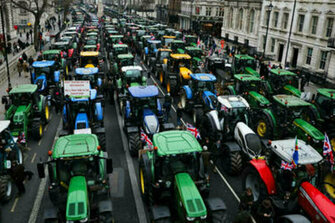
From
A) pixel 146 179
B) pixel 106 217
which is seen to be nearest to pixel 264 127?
pixel 146 179

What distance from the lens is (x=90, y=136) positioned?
981 cm

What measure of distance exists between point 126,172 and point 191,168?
435 cm

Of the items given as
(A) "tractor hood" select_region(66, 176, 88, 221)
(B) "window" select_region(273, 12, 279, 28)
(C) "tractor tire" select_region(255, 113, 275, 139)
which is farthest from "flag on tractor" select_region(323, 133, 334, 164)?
(B) "window" select_region(273, 12, 279, 28)

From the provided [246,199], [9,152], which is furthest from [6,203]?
[246,199]

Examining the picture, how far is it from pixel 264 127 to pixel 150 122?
5938 mm

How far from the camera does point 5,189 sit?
33.2 feet

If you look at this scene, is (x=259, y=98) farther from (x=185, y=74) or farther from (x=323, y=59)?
(x=323, y=59)

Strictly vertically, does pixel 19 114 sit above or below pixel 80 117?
below

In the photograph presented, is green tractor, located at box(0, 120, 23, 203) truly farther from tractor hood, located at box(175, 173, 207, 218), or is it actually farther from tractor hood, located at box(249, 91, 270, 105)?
tractor hood, located at box(249, 91, 270, 105)

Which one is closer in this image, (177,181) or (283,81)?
(177,181)

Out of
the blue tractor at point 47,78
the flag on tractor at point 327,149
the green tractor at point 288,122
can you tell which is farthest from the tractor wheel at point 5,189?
the green tractor at point 288,122

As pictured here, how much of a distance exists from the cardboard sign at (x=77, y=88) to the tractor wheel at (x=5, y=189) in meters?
4.14

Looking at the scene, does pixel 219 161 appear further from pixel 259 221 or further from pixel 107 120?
pixel 107 120

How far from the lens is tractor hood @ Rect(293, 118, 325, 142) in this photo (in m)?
12.7
